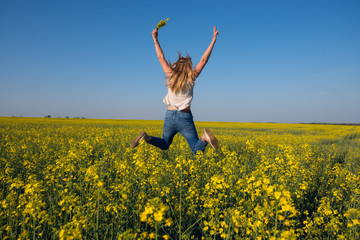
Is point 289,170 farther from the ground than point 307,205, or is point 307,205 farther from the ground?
point 289,170

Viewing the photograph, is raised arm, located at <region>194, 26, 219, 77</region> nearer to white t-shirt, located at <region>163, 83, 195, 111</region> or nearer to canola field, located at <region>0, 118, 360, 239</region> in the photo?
white t-shirt, located at <region>163, 83, 195, 111</region>

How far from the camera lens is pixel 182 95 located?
14.0 ft

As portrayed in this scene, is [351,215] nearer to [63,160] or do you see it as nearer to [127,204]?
[127,204]

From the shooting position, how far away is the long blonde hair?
4145mm

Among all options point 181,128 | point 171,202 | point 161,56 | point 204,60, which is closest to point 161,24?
point 161,56

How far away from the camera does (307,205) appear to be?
3629 millimetres

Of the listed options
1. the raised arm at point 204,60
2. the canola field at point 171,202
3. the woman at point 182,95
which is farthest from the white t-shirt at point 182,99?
the canola field at point 171,202

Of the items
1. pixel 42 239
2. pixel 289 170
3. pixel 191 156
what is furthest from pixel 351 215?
pixel 191 156

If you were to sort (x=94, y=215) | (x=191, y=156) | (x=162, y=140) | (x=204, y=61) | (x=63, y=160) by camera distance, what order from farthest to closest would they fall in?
(x=191, y=156), (x=162, y=140), (x=204, y=61), (x=63, y=160), (x=94, y=215)

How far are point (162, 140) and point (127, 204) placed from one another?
7.52 ft

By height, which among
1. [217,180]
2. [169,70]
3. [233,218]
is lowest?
[233,218]

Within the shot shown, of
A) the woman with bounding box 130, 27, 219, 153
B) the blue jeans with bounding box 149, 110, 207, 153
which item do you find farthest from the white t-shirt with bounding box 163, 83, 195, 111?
the blue jeans with bounding box 149, 110, 207, 153

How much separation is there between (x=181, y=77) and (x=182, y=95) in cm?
39

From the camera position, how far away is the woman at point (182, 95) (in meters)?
4.19
